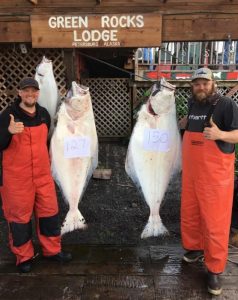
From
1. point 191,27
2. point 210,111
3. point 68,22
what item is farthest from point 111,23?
point 210,111

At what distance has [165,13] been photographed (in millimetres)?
4422

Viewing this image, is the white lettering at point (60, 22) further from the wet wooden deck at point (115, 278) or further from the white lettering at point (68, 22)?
the wet wooden deck at point (115, 278)

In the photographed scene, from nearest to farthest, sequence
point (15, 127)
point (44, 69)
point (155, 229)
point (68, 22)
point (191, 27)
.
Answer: point (15, 127) < point (44, 69) < point (155, 229) < point (68, 22) < point (191, 27)

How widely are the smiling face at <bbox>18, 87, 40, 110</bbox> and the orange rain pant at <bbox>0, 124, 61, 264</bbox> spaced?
211mm

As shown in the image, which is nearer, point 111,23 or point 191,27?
point 111,23

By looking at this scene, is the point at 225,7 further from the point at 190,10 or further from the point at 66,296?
the point at 66,296

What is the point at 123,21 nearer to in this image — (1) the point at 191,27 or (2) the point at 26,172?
(1) the point at 191,27

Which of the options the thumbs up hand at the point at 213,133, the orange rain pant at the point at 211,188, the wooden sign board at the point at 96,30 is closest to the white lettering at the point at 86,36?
the wooden sign board at the point at 96,30

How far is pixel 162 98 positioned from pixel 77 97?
0.77 metres

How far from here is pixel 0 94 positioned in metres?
7.02

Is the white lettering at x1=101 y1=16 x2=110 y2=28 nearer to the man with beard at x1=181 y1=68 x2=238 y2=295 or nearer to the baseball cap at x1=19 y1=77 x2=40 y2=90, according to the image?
the baseball cap at x1=19 y1=77 x2=40 y2=90

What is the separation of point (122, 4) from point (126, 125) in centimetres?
468

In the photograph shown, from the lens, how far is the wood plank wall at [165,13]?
439 centimetres

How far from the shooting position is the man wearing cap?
3258mm
